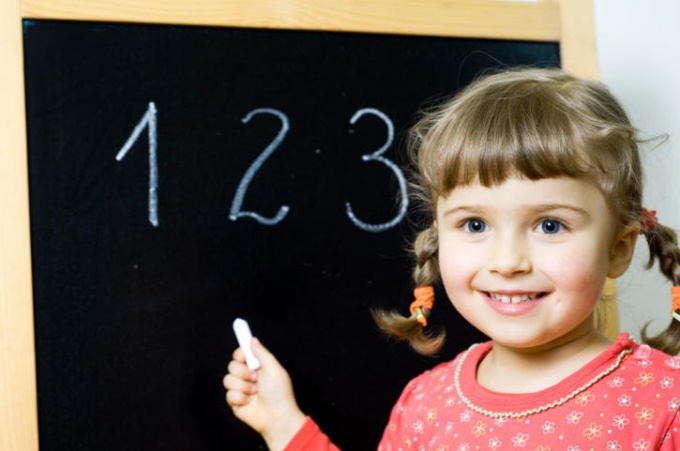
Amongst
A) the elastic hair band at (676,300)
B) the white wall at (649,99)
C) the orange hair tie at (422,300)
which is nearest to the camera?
the elastic hair band at (676,300)

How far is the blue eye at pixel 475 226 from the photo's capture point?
100cm

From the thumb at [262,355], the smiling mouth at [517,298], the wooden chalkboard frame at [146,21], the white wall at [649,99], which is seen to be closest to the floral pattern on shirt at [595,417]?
the smiling mouth at [517,298]

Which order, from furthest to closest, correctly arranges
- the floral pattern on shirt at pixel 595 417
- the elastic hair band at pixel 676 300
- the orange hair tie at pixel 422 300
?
the orange hair tie at pixel 422 300
the elastic hair band at pixel 676 300
the floral pattern on shirt at pixel 595 417

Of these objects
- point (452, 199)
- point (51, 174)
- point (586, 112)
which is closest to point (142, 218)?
point (51, 174)

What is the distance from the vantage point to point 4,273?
1.14 metres

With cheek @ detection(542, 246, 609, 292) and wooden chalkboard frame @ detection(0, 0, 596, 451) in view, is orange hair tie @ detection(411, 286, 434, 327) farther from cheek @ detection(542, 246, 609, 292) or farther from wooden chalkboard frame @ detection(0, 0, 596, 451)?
wooden chalkboard frame @ detection(0, 0, 596, 451)

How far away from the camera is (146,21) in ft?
4.00

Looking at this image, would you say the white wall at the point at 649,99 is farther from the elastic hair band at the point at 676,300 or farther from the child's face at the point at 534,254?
the child's face at the point at 534,254

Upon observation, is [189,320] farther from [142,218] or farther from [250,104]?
[250,104]

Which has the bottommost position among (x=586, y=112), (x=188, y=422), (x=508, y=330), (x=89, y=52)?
(x=188, y=422)

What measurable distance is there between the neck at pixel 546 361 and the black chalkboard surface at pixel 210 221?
0.27 meters

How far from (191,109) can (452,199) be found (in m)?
0.40

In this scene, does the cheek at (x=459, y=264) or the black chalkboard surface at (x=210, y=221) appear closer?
the cheek at (x=459, y=264)

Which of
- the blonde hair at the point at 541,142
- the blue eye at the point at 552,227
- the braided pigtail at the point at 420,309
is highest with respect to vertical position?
the blonde hair at the point at 541,142
